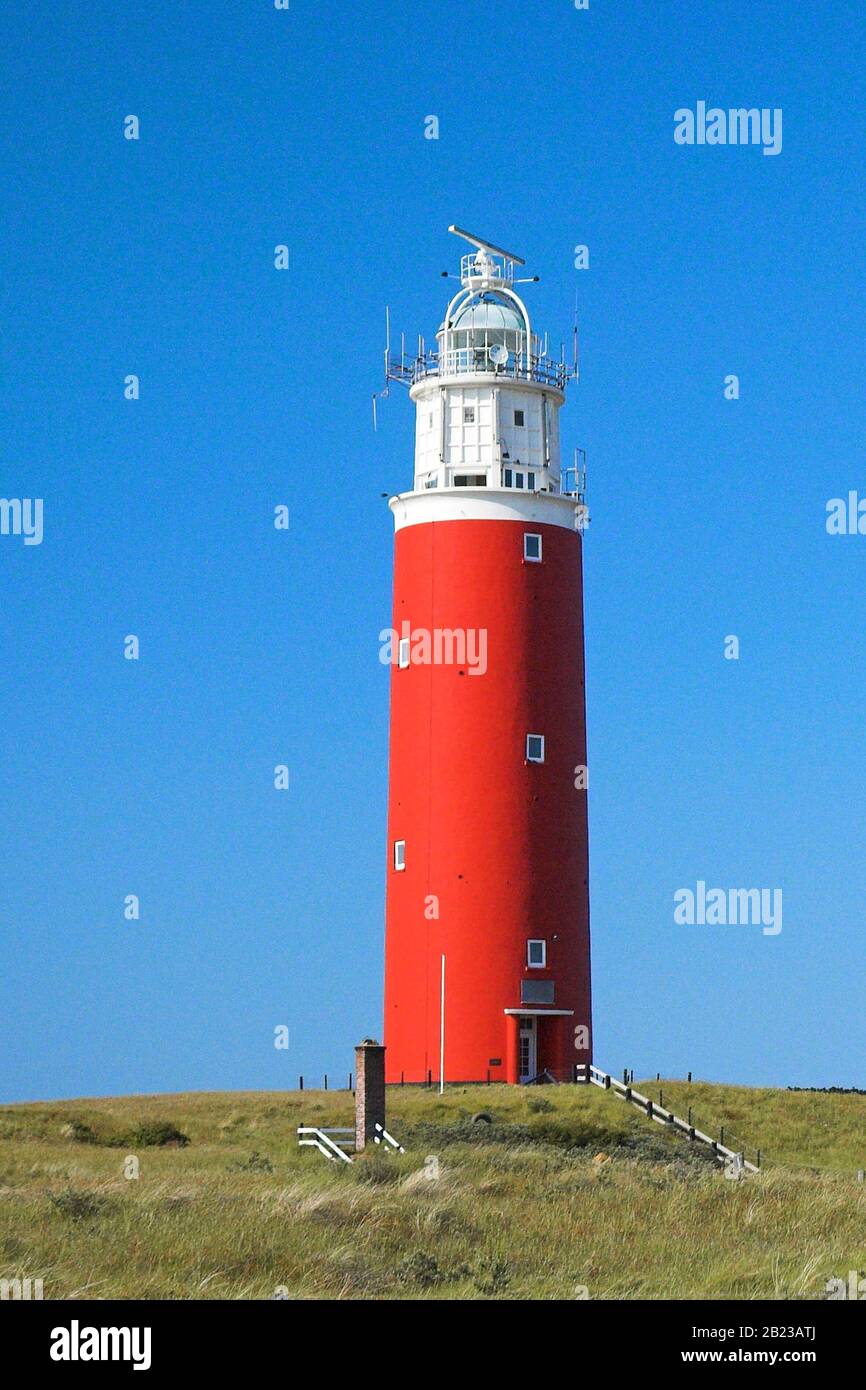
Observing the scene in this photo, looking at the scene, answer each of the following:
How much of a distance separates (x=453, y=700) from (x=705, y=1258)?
27261 millimetres

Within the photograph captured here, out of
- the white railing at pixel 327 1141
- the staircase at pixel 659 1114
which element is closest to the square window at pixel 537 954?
the staircase at pixel 659 1114

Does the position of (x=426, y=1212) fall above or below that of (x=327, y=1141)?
below

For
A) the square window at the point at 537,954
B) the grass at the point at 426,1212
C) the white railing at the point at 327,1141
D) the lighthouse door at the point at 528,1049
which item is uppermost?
the square window at the point at 537,954

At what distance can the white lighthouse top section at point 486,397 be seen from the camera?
53.2m

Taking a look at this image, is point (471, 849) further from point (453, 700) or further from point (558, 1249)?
point (558, 1249)

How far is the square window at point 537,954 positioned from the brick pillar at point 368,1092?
30.6ft

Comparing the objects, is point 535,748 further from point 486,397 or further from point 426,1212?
point 426,1212

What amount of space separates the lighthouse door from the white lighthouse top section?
42.3 feet

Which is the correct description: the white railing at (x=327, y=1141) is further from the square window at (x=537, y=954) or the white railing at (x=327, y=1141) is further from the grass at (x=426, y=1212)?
the square window at (x=537, y=954)

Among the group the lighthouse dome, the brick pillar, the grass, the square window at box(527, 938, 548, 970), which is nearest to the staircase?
the grass

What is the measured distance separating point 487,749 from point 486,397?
9.04m

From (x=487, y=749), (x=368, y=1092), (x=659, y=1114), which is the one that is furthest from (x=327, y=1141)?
(x=487, y=749)

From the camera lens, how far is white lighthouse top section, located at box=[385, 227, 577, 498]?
53250mm

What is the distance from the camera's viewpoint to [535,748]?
51.2 m
